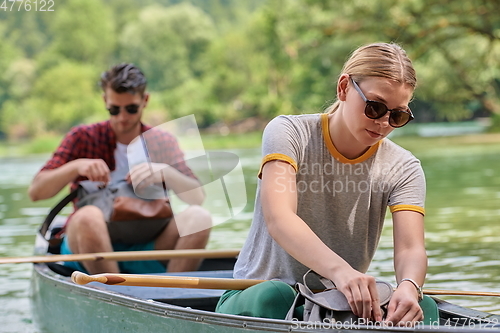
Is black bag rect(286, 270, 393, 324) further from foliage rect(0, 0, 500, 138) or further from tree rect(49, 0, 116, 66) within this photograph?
tree rect(49, 0, 116, 66)

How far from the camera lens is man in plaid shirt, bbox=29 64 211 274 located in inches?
165

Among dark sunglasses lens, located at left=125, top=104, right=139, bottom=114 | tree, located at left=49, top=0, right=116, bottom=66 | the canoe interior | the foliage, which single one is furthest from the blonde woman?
tree, located at left=49, top=0, right=116, bottom=66

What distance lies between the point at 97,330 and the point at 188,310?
90 cm

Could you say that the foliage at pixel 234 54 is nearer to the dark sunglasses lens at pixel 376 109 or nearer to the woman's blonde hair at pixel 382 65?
the woman's blonde hair at pixel 382 65

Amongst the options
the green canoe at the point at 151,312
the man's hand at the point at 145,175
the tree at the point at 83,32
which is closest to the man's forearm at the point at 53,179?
the man's hand at the point at 145,175

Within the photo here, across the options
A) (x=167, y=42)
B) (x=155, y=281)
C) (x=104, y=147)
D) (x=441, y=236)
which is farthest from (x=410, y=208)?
(x=167, y=42)

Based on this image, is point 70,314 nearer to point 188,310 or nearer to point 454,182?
point 188,310

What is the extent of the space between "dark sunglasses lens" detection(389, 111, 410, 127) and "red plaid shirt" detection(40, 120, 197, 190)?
2.01 metres

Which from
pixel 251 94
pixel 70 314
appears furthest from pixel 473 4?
pixel 251 94

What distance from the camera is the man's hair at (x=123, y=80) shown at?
4449 millimetres

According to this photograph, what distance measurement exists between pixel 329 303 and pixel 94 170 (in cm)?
215

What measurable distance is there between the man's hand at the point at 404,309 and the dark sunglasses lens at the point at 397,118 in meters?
0.54

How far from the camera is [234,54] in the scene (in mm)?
64188

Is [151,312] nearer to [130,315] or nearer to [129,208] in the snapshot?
[130,315]
